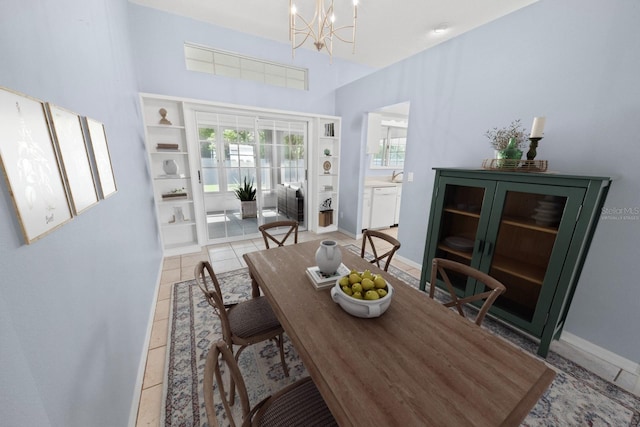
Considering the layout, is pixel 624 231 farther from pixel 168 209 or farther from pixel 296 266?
pixel 168 209

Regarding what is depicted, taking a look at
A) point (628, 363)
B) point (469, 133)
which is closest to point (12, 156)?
point (469, 133)

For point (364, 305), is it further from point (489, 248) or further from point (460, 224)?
point (460, 224)

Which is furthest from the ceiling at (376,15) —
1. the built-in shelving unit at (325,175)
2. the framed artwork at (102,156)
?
the framed artwork at (102,156)

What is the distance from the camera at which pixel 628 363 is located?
1644 mm

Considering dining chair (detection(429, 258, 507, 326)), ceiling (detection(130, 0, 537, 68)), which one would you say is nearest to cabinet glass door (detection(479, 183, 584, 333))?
dining chair (detection(429, 258, 507, 326))

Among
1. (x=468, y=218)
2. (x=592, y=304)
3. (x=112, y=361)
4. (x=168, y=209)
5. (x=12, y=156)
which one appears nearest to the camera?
(x=12, y=156)

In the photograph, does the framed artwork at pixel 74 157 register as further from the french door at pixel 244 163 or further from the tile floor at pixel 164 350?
the french door at pixel 244 163

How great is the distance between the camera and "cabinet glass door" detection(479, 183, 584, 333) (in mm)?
1605

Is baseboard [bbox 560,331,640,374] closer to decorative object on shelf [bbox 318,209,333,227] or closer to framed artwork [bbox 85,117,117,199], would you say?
decorative object on shelf [bbox 318,209,333,227]

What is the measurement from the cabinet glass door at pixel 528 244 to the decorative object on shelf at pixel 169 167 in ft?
11.9

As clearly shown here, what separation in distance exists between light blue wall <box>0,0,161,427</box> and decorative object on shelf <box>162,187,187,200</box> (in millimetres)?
1532

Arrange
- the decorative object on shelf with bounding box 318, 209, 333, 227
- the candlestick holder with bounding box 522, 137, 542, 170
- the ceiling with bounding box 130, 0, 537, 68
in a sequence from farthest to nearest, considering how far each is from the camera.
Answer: the decorative object on shelf with bounding box 318, 209, 333, 227 < the ceiling with bounding box 130, 0, 537, 68 < the candlestick holder with bounding box 522, 137, 542, 170

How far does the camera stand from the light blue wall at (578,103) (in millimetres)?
1565

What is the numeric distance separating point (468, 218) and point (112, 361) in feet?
9.09
